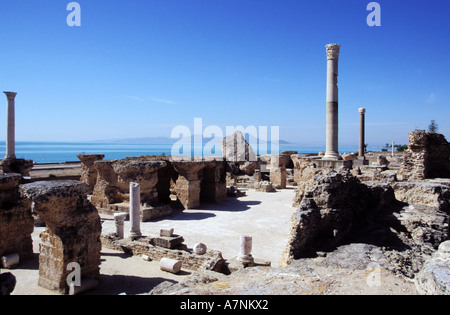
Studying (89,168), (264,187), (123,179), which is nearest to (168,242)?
A: (123,179)

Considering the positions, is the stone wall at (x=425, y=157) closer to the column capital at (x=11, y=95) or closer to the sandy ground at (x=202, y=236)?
the sandy ground at (x=202, y=236)

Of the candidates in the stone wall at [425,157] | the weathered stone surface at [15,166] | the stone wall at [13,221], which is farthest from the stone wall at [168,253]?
the weathered stone surface at [15,166]

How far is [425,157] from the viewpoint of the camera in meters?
10.8

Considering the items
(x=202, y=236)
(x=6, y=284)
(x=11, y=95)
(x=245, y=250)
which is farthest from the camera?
(x=11, y=95)

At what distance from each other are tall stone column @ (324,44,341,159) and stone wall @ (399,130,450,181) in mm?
4549

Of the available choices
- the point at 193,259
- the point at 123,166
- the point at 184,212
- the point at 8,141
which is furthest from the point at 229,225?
the point at 8,141

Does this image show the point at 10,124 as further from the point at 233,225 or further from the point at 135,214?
the point at 233,225

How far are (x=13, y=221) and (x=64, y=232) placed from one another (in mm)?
2660

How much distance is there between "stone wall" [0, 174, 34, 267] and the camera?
307 inches

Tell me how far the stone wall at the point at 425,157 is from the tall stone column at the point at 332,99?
4549 millimetres

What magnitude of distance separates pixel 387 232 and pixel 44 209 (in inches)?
276

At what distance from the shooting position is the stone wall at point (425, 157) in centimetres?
1069

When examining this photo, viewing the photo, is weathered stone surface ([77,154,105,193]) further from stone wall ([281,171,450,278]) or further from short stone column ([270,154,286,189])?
stone wall ([281,171,450,278])
